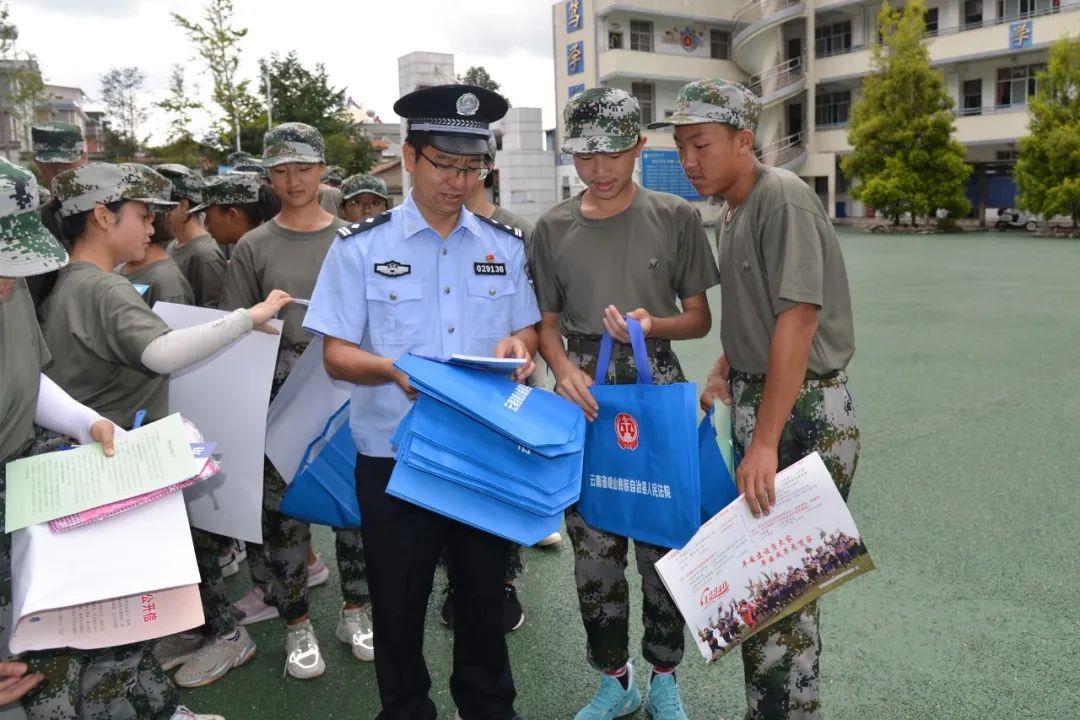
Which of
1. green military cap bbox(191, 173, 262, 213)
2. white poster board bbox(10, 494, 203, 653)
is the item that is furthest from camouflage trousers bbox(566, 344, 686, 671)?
green military cap bbox(191, 173, 262, 213)

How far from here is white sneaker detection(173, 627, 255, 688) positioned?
2750mm

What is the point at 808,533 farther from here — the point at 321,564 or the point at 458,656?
the point at 321,564

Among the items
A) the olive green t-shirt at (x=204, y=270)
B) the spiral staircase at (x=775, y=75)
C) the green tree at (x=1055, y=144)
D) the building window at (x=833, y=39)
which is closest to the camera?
the olive green t-shirt at (x=204, y=270)

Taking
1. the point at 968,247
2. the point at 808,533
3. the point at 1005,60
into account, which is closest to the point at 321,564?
the point at 808,533

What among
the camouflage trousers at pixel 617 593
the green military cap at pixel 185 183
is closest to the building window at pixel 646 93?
the green military cap at pixel 185 183

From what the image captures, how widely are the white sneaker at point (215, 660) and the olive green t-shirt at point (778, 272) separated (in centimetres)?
197

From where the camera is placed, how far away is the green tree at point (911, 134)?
23.3m

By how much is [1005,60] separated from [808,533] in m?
30.1

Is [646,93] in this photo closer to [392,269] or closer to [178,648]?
[178,648]

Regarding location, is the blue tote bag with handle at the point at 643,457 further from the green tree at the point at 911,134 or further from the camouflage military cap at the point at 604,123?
the green tree at the point at 911,134

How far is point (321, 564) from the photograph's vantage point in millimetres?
3549

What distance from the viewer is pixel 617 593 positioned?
8.12ft

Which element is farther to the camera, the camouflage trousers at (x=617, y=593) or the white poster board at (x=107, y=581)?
the camouflage trousers at (x=617, y=593)

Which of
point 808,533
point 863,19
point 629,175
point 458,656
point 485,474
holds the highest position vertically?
point 863,19
